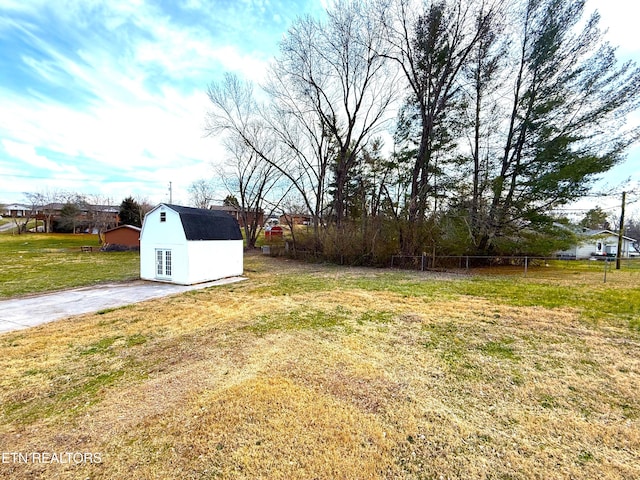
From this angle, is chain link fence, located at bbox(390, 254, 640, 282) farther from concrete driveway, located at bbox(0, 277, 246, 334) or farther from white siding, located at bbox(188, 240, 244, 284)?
concrete driveway, located at bbox(0, 277, 246, 334)

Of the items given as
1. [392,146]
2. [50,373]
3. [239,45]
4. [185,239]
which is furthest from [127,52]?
[392,146]

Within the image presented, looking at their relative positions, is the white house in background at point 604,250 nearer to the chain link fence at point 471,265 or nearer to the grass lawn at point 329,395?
the chain link fence at point 471,265

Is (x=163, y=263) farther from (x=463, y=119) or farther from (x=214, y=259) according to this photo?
(x=463, y=119)

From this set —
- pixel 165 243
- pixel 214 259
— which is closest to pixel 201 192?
pixel 165 243

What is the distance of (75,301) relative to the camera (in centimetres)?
731

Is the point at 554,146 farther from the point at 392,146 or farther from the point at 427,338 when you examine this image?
the point at 427,338

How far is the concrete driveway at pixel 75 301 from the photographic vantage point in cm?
582

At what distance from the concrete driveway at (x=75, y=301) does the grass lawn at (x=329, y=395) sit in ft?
2.76

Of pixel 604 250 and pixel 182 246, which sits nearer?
pixel 182 246

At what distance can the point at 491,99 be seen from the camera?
13461 mm

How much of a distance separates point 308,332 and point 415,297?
3.78 metres

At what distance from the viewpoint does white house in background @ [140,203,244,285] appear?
970 centimetres

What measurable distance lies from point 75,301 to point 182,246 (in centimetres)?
322

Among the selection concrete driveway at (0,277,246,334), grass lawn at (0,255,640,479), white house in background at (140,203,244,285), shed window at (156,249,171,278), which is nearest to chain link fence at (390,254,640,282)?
grass lawn at (0,255,640,479)
